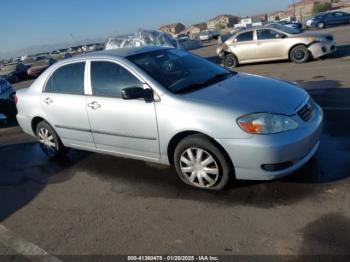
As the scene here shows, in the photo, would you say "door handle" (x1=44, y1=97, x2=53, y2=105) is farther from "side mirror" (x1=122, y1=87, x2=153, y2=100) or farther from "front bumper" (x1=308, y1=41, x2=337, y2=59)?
"front bumper" (x1=308, y1=41, x2=337, y2=59)

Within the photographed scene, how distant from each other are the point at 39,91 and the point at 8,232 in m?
2.55

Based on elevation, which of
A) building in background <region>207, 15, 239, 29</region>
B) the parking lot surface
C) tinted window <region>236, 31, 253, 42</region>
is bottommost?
the parking lot surface

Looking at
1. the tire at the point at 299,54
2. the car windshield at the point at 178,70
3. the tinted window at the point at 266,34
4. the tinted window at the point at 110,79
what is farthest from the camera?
the tinted window at the point at 266,34

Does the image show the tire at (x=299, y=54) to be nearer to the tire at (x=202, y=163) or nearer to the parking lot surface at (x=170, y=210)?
the parking lot surface at (x=170, y=210)

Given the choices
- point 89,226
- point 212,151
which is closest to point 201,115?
point 212,151

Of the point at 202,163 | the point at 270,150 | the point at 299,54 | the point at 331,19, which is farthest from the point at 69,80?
the point at 331,19

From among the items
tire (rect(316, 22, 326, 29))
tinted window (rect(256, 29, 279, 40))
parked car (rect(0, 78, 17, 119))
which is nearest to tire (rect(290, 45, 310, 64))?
tinted window (rect(256, 29, 279, 40))

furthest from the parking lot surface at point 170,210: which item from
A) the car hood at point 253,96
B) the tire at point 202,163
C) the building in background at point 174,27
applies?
the building in background at point 174,27

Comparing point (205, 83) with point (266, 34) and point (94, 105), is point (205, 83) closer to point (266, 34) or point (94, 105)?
point (94, 105)

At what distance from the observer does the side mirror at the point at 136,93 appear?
14.0 ft

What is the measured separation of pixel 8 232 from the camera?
13.3ft

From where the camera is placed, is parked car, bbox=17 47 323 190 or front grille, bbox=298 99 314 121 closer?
parked car, bbox=17 47 323 190

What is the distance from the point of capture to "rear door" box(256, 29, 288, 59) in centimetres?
1325

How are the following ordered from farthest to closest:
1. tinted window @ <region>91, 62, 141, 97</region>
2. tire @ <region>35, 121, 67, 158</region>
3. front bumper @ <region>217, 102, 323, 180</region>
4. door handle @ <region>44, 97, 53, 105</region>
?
tire @ <region>35, 121, 67, 158</region>, door handle @ <region>44, 97, 53, 105</region>, tinted window @ <region>91, 62, 141, 97</region>, front bumper @ <region>217, 102, 323, 180</region>
